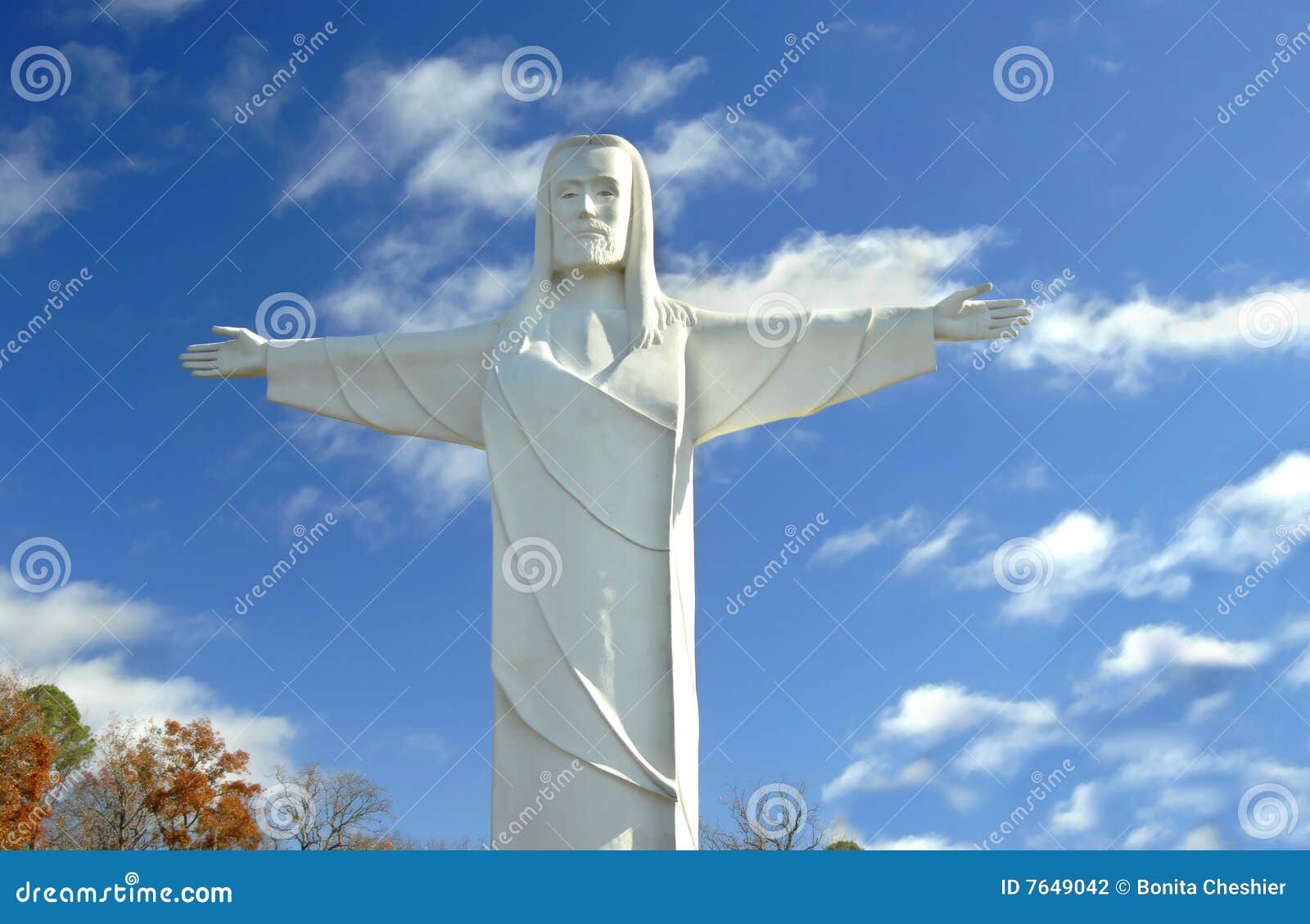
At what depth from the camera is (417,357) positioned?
11.8 m

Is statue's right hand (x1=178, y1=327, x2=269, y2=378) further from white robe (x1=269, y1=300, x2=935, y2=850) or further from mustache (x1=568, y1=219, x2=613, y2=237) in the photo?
mustache (x1=568, y1=219, x2=613, y2=237)

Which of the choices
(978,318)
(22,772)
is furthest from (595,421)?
(22,772)

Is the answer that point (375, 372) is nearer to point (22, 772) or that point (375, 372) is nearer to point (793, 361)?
point (793, 361)

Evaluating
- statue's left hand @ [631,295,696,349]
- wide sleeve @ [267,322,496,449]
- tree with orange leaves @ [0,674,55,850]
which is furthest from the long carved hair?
tree with orange leaves @ [0,674,55,850]

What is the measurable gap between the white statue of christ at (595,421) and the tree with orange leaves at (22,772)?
640 inches

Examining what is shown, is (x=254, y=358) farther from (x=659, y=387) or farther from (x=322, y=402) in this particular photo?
(x=659, y=387)

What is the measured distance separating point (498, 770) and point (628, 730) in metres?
1.08

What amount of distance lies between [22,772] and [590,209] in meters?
19.8

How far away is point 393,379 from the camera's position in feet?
38.9

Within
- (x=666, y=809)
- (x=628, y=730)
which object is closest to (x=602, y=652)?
(x=628, y=730)

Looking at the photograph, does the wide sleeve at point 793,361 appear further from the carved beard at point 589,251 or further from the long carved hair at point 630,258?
the carved beard at point 589,251

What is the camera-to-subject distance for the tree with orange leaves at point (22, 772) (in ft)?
80.0

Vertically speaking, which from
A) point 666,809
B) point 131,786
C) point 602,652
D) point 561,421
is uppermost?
point 131,786

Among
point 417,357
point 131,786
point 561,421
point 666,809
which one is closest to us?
point 666,809
